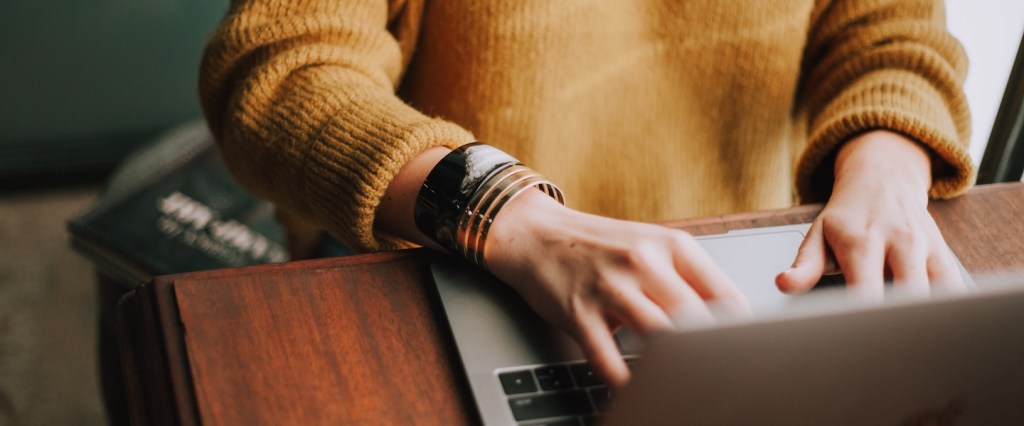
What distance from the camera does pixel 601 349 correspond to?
17.4 inches

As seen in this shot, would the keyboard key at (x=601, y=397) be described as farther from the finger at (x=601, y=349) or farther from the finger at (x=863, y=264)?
the finger at (x=863, y=264)

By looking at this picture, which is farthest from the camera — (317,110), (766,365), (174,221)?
(174,221)

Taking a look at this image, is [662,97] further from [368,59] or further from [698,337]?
[698,337]

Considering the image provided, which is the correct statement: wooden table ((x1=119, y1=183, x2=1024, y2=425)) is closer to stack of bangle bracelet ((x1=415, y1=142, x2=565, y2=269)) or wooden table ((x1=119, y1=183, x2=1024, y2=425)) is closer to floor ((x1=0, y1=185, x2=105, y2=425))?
stack of bangle bracelet ((x1=415, y1=142, x2=565, y2=269))

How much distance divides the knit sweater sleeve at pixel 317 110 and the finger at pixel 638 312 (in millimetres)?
176

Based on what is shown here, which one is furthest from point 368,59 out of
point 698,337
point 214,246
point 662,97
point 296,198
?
point 214,246

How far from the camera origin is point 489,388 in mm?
434

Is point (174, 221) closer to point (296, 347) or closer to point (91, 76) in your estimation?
point (91, 76)

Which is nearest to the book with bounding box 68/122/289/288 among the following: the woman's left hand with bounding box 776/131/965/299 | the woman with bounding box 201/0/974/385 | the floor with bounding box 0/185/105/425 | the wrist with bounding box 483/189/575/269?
the floor with bounding box 0/185/105/425

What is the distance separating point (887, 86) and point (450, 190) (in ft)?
1.37

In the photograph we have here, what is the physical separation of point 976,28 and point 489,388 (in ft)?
3.00

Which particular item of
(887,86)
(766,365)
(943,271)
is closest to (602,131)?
(887,86)

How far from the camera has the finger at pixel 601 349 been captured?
0.43m

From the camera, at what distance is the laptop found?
12.8 inches
